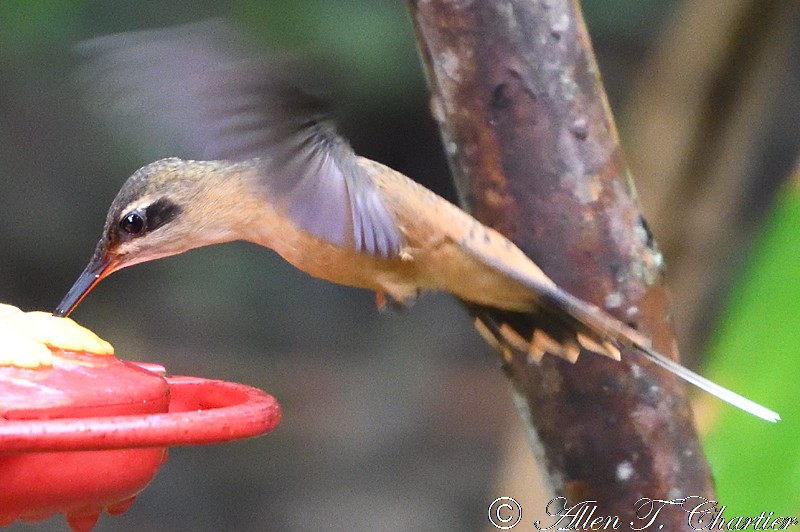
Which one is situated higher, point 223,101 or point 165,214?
point 223,101

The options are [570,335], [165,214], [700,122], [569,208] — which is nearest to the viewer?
[569,208]

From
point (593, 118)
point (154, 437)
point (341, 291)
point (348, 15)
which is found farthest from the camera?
point (341, 291)

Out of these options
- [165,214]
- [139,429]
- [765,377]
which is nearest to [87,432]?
[139,429]

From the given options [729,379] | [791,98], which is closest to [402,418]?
[791,98]

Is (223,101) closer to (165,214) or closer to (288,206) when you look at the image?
(288,206)

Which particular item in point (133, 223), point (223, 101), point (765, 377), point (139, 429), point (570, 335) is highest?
point (223, 101)

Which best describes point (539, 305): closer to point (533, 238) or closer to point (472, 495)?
point (533, 238)

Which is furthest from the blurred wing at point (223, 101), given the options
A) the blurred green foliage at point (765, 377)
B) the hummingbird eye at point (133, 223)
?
the blurred green foliage at point (765, 377)

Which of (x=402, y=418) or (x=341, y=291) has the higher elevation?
(x=341, y=291)

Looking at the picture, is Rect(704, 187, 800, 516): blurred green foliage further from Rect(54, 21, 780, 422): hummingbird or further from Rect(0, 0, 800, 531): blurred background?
Rect(54, 21, 780, 422): hummingbird
